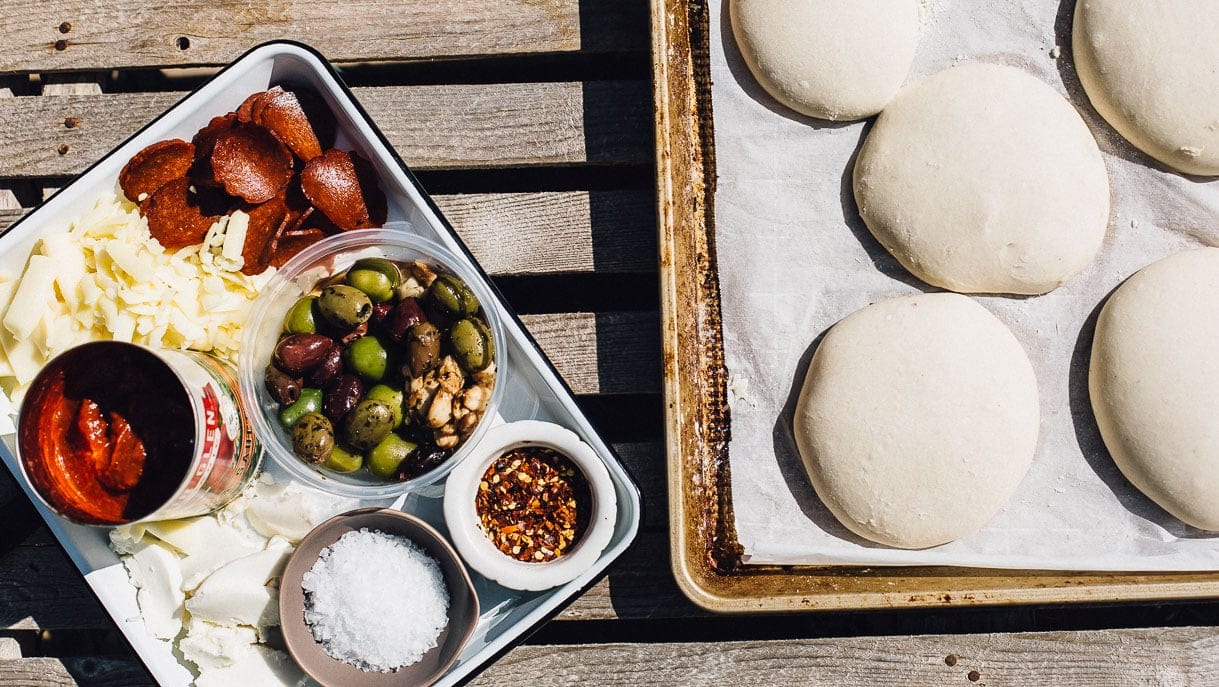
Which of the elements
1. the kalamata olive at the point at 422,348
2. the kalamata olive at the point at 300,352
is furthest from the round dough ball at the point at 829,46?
the kalamata olive at the point at 300,352

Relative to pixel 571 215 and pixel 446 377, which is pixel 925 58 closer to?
pixel 571 215


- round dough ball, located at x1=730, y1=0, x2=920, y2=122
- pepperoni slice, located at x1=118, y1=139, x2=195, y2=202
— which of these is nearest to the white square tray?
pepperoni slice, located at x1=118, y1=139, x2=195, y2=202

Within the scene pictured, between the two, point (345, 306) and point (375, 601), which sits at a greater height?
point (345, 306)

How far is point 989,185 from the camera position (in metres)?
0.92

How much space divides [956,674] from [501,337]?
71cm

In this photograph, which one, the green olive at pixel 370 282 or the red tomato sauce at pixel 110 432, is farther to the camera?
the green olive at pixel 370 282

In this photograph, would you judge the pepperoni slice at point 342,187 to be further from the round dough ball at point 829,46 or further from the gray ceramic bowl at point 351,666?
the round dough ball at point 829,46

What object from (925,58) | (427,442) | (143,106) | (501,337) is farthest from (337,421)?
(925,58)

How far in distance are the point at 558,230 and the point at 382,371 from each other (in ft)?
0.93

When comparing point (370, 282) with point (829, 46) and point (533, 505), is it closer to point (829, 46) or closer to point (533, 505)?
point (533, 505)

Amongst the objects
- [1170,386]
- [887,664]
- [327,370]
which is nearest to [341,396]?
[327,370]

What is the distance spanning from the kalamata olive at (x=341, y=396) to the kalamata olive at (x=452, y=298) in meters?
0.12

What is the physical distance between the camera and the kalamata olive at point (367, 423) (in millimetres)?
858

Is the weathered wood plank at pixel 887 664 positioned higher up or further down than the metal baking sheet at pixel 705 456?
further down
